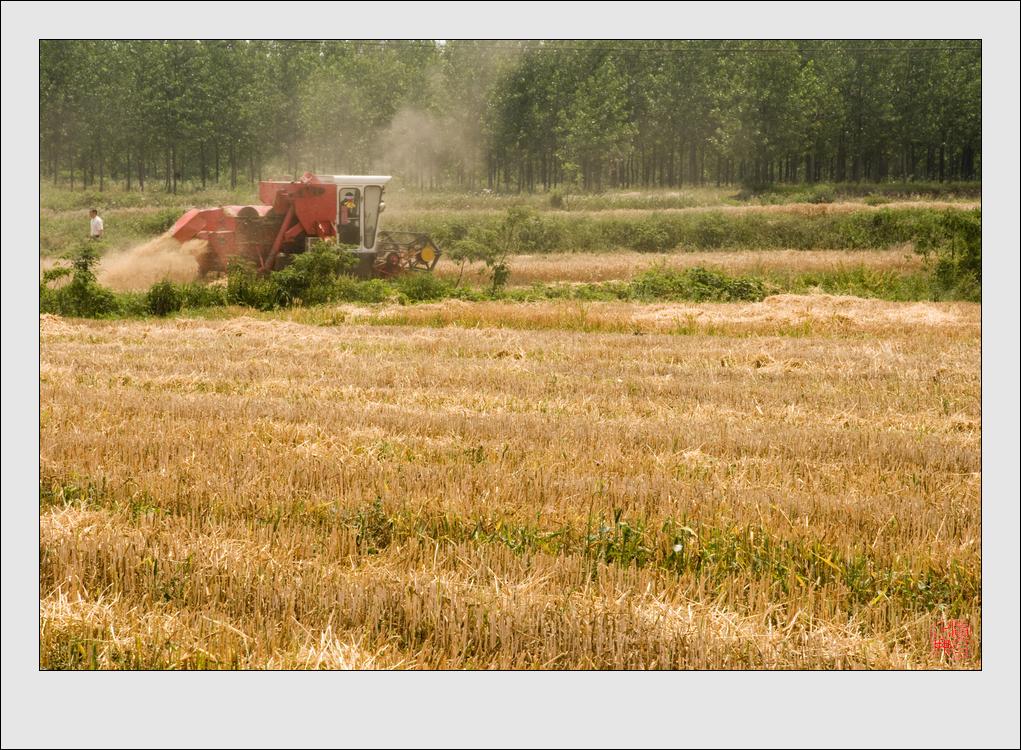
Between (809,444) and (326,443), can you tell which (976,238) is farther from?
(326,443)

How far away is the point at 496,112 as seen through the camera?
35.9 metres

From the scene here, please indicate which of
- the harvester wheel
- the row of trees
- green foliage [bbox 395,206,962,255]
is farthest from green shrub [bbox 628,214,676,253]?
the harvester wheel

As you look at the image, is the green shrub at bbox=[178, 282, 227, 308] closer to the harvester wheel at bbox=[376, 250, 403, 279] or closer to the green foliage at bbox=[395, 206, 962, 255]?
the harvester wheel at bbox=[376, 250, 403, 279]

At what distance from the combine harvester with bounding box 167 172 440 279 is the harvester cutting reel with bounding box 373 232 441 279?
24mm

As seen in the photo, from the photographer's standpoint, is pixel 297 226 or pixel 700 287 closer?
pixel 700 287

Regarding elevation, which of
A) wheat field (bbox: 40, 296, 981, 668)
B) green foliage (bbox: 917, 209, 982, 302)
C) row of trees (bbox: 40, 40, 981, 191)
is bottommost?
wheat field (bbox: 40, 296, 981, 668)

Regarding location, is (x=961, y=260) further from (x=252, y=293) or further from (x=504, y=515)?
(x=504, y=515)

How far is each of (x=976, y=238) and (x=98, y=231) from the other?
21.0 meters

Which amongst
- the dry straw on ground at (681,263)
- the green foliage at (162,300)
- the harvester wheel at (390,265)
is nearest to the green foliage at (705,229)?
the dry straw on ground at (681,263)

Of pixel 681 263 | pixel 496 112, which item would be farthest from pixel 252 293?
pixel 496 112

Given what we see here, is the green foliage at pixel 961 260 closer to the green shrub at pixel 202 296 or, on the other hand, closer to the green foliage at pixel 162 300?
the green shrub at pixel 202 296

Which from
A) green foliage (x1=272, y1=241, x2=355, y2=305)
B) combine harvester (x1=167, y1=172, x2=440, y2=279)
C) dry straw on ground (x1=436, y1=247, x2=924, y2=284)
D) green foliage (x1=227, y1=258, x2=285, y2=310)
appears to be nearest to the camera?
green foliage (x1=227, y1=258, x2=285, y2=310)

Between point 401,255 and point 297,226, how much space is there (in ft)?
8.32

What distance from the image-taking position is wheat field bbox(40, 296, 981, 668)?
4.44m
